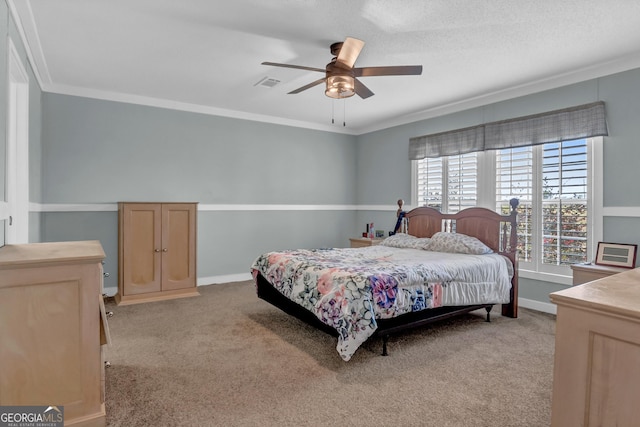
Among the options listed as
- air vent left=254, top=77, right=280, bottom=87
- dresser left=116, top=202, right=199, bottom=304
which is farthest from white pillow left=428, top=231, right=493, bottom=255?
dresser left=116, top=202, right=199, bottom=304

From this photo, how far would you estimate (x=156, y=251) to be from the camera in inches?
175

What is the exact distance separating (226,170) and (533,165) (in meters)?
4.15

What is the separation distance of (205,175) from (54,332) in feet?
12.1

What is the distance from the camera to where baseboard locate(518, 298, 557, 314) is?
3.96m

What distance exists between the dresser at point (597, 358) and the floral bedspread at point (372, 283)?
1.43m

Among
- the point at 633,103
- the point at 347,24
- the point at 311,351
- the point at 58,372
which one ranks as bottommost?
the point at 311,351

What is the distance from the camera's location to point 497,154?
14.9 feet

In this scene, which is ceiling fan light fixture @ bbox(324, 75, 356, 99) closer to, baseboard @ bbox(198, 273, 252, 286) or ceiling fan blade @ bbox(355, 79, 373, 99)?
ceiling fan blade @ bbox(355, 79, 373, 99)

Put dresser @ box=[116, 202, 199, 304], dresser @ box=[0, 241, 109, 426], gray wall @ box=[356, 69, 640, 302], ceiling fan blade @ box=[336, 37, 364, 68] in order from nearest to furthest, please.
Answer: dresser @ box=[0, 241, 109, 426], ceiling fan blade @ box=[336, 37, 364, 68], gray wall @ box=[356, 69, 640, 302], dresser @ box=[116, 202, 199, 304]

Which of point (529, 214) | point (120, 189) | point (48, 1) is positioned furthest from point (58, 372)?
point (529, 214)

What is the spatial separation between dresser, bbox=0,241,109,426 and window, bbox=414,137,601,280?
4324mm

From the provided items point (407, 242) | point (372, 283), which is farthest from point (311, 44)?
point (407, 242)

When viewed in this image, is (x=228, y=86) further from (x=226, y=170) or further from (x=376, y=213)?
(x=376, y=213)

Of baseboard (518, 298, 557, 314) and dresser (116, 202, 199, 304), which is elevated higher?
dresser (116, 202, 199, 304)
